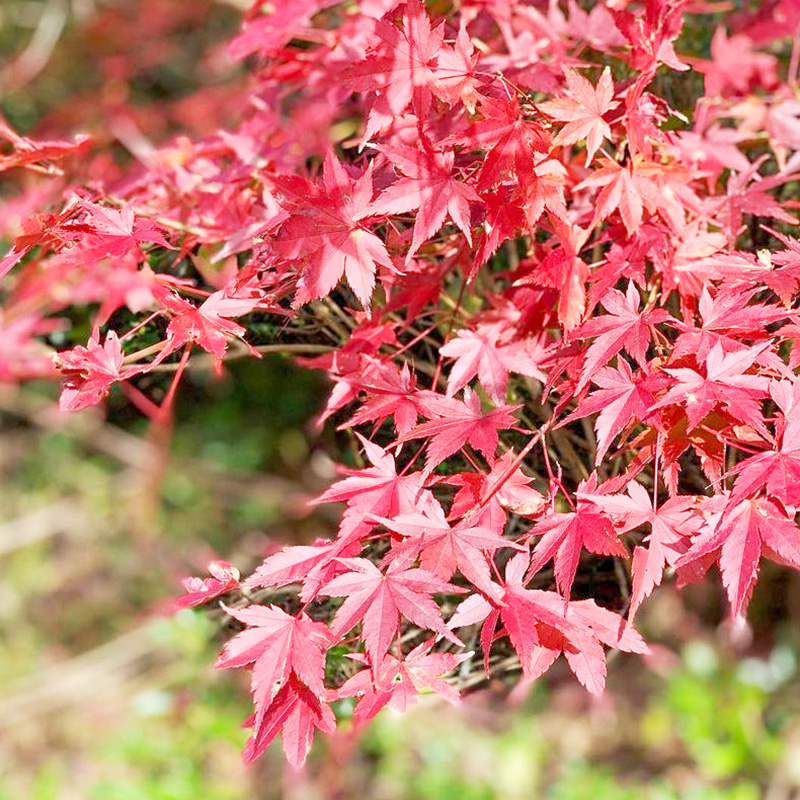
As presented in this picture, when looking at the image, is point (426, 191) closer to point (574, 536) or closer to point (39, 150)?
point (574, 536)

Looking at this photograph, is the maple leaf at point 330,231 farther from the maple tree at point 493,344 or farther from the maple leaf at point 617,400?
the maple leaf at point 617,400

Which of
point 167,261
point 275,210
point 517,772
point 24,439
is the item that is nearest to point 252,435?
point 24,439

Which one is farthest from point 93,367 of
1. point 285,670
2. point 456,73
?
point 456,73

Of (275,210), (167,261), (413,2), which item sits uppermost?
(413,2)

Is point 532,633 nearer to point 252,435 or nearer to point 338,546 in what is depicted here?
point 338,546

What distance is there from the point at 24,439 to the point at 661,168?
10.4 ft

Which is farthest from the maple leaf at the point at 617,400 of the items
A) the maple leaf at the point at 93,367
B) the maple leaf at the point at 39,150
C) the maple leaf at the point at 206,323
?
the maple leaf at the point at 39,150

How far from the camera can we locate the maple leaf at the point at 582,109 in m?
0.85

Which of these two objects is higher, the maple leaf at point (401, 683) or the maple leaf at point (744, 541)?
the maple leaf at point (744, 541)

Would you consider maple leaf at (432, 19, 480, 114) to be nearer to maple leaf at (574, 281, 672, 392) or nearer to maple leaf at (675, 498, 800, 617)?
maple leaf at (574, 281, 672, 392)

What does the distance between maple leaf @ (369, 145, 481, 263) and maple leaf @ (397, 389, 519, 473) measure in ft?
0.48

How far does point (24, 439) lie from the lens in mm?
3559

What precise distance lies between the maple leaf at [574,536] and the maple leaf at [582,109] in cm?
34

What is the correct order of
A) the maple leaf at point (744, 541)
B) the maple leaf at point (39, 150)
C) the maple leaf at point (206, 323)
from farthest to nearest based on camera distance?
1. the maple leaf at point (39, 150)
2. the maple leaf at point (206, 323)
3. the maple leaf at point (744, 541)
